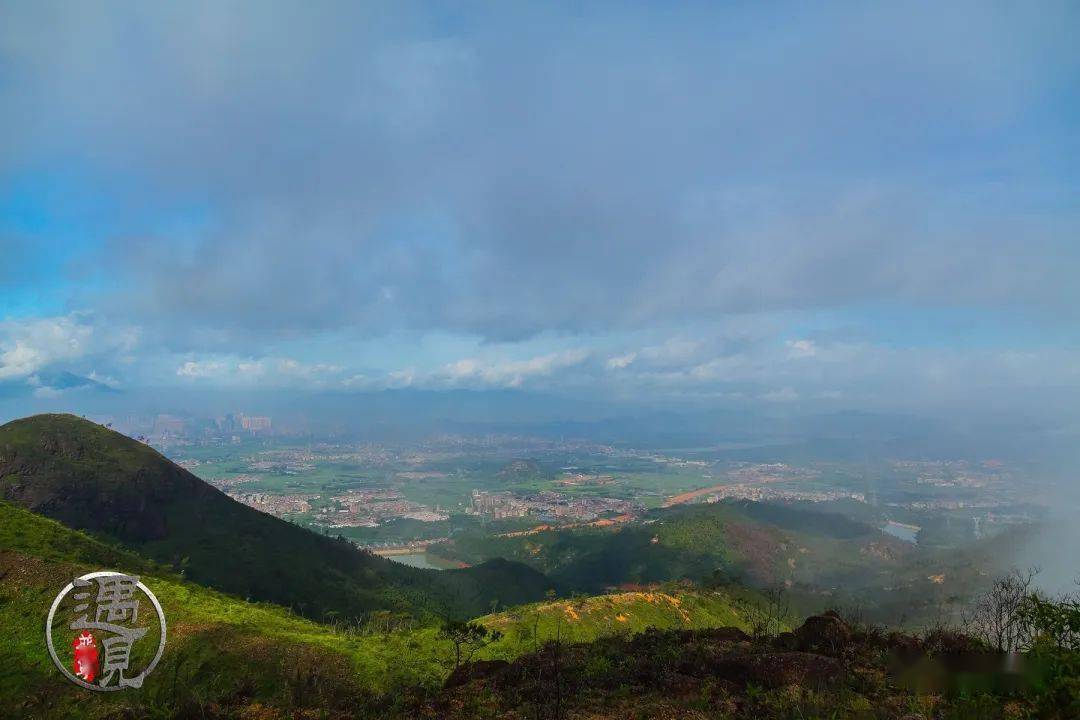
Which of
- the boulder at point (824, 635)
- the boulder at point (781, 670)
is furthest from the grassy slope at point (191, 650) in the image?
the boulder at point (824, 635)

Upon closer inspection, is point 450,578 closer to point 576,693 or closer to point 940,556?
point 576,693

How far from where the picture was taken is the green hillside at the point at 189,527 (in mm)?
81000

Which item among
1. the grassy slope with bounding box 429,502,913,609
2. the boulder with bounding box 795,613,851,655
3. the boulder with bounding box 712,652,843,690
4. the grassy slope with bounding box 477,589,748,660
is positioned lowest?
the grassy slope with bounding box 429,502,913,609

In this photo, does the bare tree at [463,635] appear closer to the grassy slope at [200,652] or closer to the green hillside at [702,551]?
the grassy slope at [200,652]

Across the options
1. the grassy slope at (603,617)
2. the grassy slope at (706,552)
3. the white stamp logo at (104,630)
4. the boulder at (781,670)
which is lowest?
the grassy slope at (706,552)

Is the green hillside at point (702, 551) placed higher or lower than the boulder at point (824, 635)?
lower

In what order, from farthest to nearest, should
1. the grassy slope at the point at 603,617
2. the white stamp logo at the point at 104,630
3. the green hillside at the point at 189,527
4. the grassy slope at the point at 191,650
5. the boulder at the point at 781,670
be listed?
the green hillside at the point at 189,527 → the grassy slope at the point at 603,617 → the grassy slope at the point at 191,650 → the boulder at the point at 781,670 → the white stamp logo at the point at 104,630

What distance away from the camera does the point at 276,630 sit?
1344 inches

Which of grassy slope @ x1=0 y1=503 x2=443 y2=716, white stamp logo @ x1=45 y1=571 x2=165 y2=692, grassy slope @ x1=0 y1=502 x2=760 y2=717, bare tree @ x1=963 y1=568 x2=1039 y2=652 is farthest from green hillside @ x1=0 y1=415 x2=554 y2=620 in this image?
bare tree @ x1=963 y1=568 x2=1039 y2=652

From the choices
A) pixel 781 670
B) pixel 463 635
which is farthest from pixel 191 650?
pixel 781 670

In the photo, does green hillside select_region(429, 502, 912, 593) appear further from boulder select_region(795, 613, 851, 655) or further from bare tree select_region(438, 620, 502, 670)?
boulder select_region(795, 613, 851, 655)

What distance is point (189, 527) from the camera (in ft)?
298

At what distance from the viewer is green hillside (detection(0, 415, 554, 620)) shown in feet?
266

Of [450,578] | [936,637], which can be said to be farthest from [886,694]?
[450,578]
